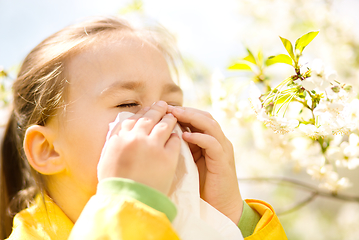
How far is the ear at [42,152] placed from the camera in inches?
30.8

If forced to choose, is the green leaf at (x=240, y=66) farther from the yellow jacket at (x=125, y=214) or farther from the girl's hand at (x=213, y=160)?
the yellow jacket at (x=125, y=214)

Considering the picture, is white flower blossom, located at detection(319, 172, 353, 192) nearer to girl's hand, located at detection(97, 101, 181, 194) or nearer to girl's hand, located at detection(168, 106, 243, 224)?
girl's hand, located at detection(168, 106, 243, 224)

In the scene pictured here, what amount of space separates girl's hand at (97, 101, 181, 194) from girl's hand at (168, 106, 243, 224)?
0.09 metres

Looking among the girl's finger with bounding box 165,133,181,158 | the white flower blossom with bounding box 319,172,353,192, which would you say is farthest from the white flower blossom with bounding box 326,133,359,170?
the girl's finger with bounding box 165,133,181,158

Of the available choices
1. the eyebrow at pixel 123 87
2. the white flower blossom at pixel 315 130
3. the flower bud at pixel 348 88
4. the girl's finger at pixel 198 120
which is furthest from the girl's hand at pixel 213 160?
the flower bud at pixel 348 88

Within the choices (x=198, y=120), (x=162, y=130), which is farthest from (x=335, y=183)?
(x=162, y=130)

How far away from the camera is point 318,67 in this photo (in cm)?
51

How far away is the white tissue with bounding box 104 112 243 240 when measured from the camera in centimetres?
62

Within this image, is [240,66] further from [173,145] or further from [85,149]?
[85,149]

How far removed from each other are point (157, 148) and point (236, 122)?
518 millimetres

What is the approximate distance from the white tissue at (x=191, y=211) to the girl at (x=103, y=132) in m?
0.06

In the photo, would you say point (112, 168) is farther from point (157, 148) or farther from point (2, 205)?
Answer: point (2, 205)

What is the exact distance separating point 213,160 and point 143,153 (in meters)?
0.26

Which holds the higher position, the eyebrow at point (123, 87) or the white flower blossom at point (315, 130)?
the eyebrow at point (123, 87)
